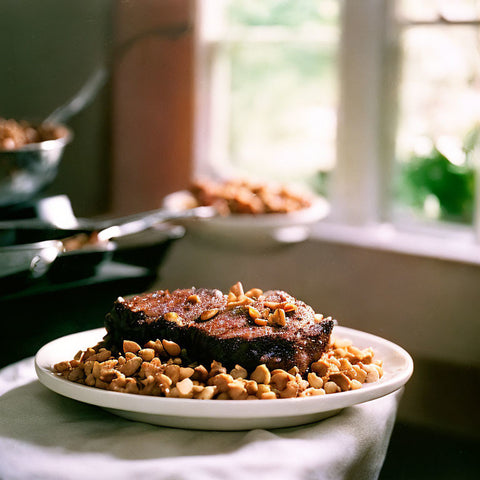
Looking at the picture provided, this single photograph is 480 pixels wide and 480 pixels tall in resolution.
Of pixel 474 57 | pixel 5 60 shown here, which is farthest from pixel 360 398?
pixel 5 60

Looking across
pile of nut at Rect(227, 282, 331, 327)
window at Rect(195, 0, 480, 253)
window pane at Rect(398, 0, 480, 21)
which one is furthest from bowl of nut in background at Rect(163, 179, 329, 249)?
pile of nut at Rect(227, 282, 331, 327)

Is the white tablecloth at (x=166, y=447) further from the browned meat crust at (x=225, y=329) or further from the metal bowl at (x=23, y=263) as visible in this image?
the metal bowl at (x=23, y=263)

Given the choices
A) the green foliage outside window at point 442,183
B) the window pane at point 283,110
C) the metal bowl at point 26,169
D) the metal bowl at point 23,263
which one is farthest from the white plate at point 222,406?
the window pane at point 283,110

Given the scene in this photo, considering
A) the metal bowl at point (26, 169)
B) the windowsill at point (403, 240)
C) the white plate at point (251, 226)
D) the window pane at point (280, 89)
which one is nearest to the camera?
the metal bowl at point (26, 169)

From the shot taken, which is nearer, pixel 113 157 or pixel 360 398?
pixel 360 398

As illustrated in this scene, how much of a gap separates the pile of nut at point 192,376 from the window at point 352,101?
1469 mm

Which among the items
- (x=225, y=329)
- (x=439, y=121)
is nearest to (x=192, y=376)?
(x=225, y=329)

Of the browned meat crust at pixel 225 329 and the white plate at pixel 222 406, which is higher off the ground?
the browned meat crust at pixel 225 329

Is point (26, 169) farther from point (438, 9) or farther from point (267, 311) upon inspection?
point (438, 9)

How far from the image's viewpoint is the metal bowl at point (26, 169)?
1.50 metres

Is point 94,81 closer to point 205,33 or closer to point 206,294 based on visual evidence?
point 205,33

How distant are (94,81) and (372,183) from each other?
0.96m

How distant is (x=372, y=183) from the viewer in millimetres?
2389

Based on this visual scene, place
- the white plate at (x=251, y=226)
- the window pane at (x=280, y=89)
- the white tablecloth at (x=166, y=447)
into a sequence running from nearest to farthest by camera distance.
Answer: the white tablecloth at (x=166, y=447) < the white plate at (x=251, y=226) < the window pane at (x=280, y=89)
